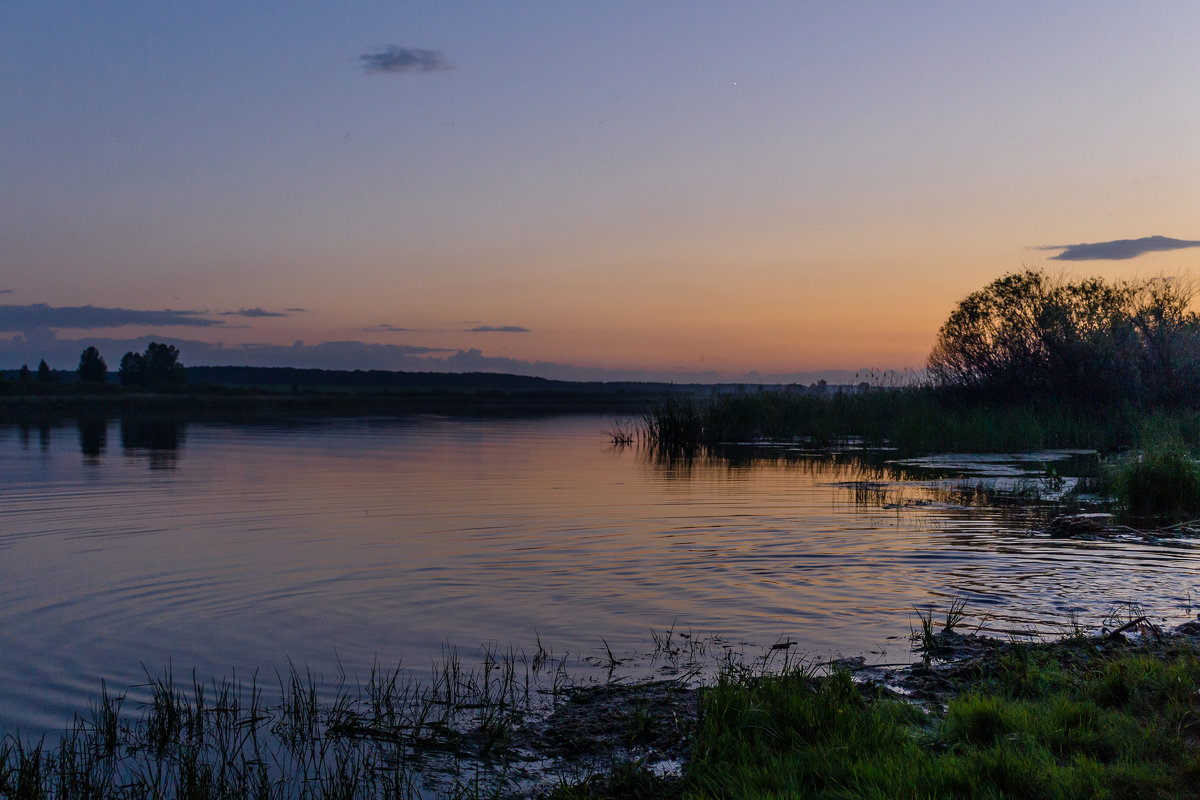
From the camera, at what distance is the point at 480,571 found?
36.9 ft

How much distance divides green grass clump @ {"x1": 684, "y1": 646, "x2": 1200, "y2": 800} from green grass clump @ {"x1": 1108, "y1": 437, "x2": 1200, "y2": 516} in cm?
1104

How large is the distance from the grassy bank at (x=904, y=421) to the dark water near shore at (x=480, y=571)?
9248 mm

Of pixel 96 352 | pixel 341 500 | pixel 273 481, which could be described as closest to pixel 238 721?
pixel 341 500

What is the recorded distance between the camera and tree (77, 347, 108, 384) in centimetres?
10244

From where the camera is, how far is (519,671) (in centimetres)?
726

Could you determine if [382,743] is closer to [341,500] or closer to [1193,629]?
[1193,629]

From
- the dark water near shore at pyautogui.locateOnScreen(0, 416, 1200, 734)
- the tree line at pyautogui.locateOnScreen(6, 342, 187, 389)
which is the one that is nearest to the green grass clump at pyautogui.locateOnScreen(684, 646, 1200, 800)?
the dark water near shore at pyautogui.locateOnScreen(0, 416, 1200, 734)

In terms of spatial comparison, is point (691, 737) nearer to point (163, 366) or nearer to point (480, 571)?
point (480, 571)

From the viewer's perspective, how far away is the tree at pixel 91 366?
10244 centimetres

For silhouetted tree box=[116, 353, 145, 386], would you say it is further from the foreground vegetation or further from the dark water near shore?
the foreground vegetation

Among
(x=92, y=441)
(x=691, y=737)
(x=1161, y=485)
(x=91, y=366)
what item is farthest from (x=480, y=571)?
(x=91, y=366)

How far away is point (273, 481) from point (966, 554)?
53.1ft

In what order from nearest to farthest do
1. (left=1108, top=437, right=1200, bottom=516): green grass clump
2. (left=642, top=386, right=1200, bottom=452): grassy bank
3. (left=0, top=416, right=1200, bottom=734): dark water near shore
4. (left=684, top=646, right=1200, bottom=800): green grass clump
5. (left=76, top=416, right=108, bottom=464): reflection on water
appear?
(left=684, top=646, right=1200, bottom=800): green grass clump < (left=0, top=416, right=1200, bottom=734): dark water near shore < (left=1108, top=437, right=1200, bottom=516): green grass clump < (left=76, top=416, right=108, bottom=464): reflection on water < (left=642, top=386, right=1200, bottom=452): grassy bank

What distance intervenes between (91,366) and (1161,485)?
364 feet
